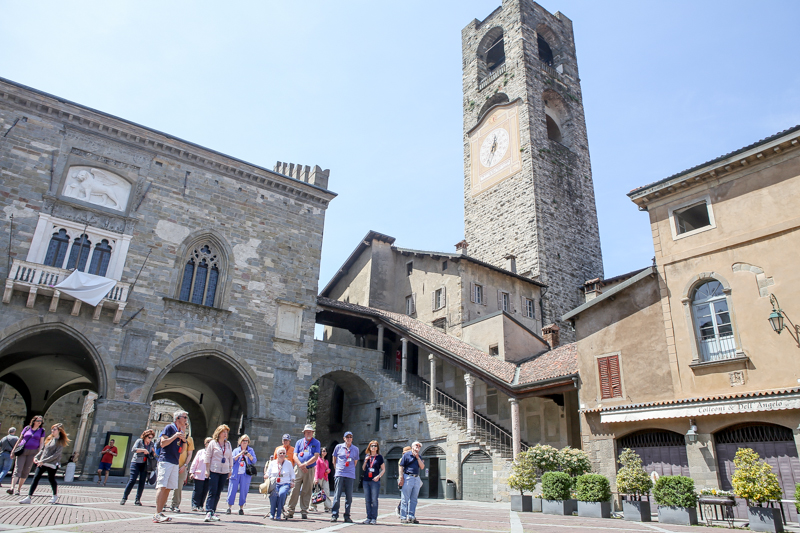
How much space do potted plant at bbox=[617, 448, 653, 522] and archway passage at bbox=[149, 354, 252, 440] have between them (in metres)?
12.4

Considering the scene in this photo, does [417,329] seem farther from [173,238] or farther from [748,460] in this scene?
[748,460]

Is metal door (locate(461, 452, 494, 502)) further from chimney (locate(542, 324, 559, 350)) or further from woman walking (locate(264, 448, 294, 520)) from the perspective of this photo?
woman walking (locate(264, 448, 294, 520))

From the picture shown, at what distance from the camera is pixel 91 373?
20.8m

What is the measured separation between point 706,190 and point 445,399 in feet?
38.8

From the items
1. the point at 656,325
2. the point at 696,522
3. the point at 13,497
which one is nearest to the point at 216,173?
the point at 13,497

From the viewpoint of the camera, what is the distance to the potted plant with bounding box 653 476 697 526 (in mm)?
10328

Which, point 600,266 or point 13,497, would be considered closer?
point 13,497

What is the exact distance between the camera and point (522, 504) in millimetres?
12688

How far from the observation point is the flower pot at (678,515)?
33.7 ft

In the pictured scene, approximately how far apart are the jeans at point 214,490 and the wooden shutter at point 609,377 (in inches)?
423

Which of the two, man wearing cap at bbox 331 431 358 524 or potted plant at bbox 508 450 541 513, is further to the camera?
potted plant at bbox 508 450 541 513

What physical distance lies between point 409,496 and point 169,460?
3.72 m

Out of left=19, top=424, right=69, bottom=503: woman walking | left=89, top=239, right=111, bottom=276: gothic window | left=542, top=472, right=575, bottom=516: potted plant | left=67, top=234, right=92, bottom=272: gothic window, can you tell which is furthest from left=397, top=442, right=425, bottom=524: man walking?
left=67, top=234, right=92, bottom=272: gothic window

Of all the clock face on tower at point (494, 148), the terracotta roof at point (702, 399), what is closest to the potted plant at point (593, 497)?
the terracotta roof at point (702, 399)
